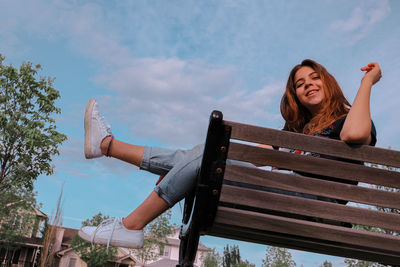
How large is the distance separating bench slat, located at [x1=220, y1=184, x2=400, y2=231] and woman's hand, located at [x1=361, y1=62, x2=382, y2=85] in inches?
32.9

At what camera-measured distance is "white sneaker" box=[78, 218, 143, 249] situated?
241 cm

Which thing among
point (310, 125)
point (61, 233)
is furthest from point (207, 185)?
point (61, 233)

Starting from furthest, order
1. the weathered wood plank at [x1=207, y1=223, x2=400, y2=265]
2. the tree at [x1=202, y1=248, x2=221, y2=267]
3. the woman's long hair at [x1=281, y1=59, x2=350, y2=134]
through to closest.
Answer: the tree at [x1=202, y1=248, x2=221, y2=267]
the woman's long hair at [x1=281, y1=59, x2=350, y2=134]
the weathered wood plank at [x1=207, y1=223, x2=400, y2=265]

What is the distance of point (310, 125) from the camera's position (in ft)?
10.1

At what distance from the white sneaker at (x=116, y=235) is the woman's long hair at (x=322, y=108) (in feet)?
5.00

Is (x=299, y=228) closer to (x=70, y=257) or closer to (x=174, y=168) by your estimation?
(x=174, y=168)

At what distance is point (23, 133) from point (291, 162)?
2084 cm

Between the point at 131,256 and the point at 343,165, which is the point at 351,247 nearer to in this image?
Result: the point at 343,165

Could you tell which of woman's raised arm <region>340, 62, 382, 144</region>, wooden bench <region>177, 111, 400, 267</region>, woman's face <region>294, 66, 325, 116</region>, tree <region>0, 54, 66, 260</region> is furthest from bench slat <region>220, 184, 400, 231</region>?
tree <region>0, 54, 66, 260</region>

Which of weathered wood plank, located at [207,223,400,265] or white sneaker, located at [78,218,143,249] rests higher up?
weathered wood plank, located at [207,223,400,265]

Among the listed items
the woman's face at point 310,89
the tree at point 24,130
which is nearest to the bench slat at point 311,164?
the woman's face at point 310,89

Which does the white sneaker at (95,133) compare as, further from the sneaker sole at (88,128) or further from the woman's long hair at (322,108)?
the woman's long hair at (322,108)

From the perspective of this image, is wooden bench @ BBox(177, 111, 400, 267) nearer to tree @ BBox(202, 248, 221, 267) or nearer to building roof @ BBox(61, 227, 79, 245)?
tree @ BBox(202, 248, 221, 267)

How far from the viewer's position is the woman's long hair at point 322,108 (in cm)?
296
